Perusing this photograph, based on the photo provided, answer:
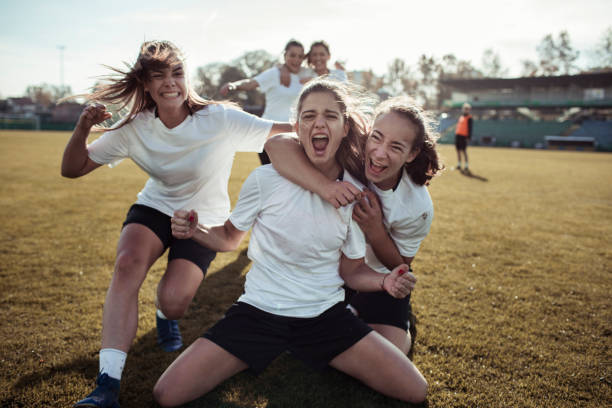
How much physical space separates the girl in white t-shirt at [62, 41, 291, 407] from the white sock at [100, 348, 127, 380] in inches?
18.9

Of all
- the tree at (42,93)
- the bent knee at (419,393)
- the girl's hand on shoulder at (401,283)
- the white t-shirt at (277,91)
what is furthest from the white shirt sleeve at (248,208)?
the tree at (42,93)

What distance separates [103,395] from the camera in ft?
6.81

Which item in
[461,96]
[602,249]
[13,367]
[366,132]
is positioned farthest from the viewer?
[461,96]

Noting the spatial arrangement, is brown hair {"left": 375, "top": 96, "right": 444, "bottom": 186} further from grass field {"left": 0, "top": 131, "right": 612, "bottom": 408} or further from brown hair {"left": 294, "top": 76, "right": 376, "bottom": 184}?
grass field {"left": 0, "top": 131, "right": 612, "bottom": 408}

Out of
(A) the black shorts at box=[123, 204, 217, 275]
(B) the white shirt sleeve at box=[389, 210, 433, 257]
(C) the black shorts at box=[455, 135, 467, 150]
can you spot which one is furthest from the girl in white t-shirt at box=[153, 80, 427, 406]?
(C) the black shorts at box=[455, 135, 467, 150]

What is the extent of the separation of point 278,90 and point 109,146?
11.3 feet

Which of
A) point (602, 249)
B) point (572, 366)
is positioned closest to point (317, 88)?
point (572, 366)

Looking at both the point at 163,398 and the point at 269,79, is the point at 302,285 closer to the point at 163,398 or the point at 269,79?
the point at 163,398

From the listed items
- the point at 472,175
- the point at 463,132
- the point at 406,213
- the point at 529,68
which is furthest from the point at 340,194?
the point at 529,68

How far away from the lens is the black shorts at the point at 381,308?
9.71 ft

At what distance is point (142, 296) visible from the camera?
12.5 feet

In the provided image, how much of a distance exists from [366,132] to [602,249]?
15.5 ft

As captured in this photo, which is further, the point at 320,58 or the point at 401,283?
the point at 320,58

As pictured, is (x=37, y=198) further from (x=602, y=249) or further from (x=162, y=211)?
(x=602, y=249)
